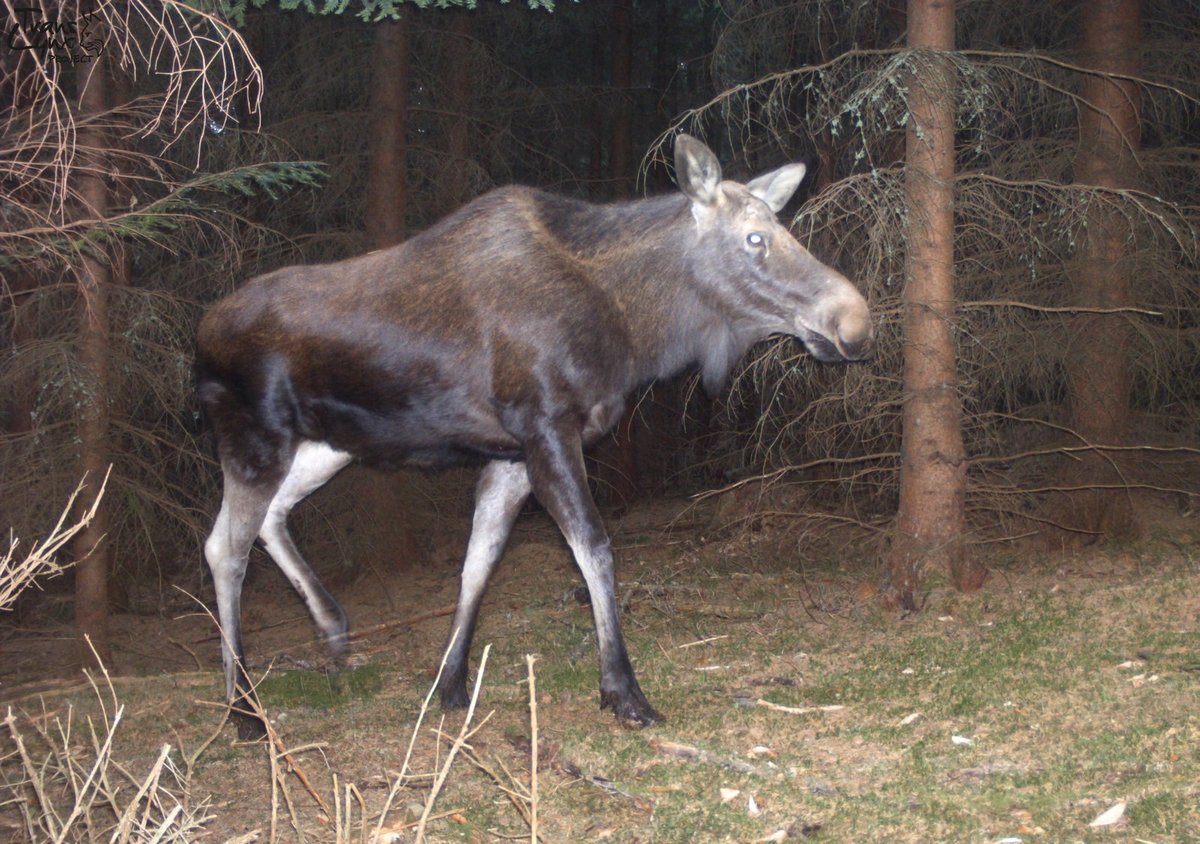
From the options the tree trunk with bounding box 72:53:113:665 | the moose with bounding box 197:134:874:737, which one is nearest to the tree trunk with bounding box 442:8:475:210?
the tree trunk with bounding box 72:53:113:665

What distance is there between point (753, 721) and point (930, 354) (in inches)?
106

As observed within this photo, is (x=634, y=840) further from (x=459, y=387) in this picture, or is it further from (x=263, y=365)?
(x=263, y=365)

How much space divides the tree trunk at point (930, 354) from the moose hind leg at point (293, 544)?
3.49 meters

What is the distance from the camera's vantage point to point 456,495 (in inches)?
503

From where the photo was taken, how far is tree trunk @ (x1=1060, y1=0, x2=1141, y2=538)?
28.3 ft

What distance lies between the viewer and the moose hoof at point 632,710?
5.71 m

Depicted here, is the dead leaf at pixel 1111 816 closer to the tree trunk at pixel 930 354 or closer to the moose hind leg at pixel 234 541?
the tree trunk at pixel 930 354

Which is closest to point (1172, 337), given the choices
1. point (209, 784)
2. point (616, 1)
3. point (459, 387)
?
point (459, 387)

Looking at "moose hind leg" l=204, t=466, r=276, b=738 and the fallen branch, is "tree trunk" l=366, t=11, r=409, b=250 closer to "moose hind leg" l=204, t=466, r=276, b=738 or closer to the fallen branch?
"moose hind leg" l=204, t=466, r=276, b=738

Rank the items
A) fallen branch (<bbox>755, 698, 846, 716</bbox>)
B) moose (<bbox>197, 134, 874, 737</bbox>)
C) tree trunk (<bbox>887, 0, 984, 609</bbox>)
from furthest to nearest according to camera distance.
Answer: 1. tree trunk (<bbox>887, 0, 984, 609</bbox>)
2. moose (<bbox>197, 134, 874, 737</bbox>)
3. fallen branch (<bbox>755, 698, 846, 716</bbox>)

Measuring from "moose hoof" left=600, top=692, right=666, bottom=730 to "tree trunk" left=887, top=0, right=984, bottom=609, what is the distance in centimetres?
227

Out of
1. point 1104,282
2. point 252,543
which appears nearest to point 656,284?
point 252,543

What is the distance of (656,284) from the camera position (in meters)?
6.50

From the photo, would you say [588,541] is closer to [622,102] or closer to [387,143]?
[387,143]
